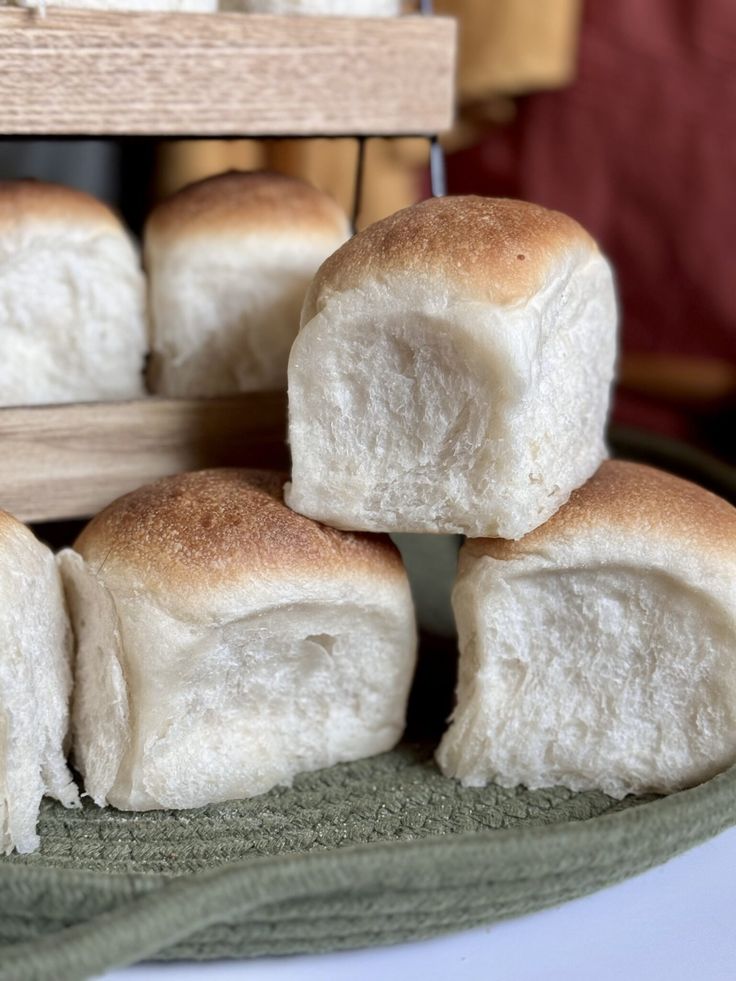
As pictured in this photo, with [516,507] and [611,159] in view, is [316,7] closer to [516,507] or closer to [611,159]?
[516,507]

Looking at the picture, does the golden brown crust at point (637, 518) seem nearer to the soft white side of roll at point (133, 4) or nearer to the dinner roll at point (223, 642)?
the dinner roll at point (223, 642)

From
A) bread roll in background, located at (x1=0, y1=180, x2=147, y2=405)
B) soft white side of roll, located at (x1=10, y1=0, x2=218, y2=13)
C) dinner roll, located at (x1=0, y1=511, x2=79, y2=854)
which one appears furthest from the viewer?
bread roll in background, located at (x1=0, y1=180, x2=147, y2=405)

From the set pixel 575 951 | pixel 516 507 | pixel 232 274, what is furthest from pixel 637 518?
pixel 232 274

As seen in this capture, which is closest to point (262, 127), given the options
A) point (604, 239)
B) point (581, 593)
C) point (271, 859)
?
point (581, 593)

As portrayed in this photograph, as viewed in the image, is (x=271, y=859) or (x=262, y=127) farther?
(x=262, y=127)

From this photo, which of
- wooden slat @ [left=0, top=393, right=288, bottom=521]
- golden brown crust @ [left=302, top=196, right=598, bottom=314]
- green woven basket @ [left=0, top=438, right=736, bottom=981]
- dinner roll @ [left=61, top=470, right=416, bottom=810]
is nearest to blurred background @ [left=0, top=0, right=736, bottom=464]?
wooden slat @ [left=0, top=393, right=288, bottom=521]

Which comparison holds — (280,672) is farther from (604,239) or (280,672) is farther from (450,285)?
(604,239)

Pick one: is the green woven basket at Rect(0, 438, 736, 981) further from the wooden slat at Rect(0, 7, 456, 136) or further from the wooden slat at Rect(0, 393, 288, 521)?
the wooden slat at Rect(0, 7, 456, 136)
